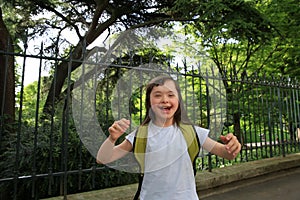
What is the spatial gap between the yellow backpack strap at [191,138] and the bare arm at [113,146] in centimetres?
31

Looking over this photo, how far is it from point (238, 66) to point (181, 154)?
881 centimetres

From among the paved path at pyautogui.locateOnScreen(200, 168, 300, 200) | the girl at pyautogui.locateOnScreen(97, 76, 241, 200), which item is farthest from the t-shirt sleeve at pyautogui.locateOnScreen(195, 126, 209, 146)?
the paved path at pyautogui.locateOnScreen(200, 168, 300, 200)

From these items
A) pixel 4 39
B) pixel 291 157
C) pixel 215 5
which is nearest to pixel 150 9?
pixel 215 5

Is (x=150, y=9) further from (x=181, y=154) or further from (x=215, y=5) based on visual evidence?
(x=181, y=154)

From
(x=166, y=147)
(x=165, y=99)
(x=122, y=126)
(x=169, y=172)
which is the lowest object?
(x=169, y=172)

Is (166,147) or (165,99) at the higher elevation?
(165,99)

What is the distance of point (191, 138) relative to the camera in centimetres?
127

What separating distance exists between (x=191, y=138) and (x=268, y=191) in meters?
2.98

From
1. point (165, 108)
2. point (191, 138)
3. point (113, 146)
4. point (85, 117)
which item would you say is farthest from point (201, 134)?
point (85, 117)

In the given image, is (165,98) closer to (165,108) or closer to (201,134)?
(165,108)

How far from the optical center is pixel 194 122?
1308mm

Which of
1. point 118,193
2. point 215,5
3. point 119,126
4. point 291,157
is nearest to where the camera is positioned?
point 119,126

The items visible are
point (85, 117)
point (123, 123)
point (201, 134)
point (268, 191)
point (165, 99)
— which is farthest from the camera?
point (268, 191)

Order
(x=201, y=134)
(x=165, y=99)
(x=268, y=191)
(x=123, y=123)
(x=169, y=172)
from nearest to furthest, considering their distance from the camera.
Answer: (x=123, y=123) → (x=165, y=99) → (x=169, y=172) → (x=201, y=134) → (x=268, y=191)
